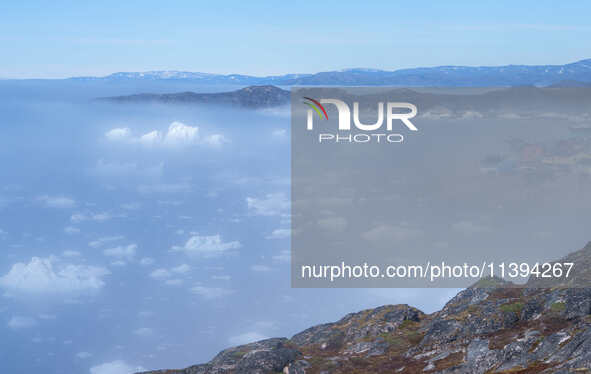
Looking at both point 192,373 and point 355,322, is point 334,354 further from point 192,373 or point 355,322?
point 192,373

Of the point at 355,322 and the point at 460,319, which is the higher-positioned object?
the point at 460,319

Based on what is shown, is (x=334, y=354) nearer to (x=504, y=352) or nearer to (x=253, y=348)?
(x=253, y=348)

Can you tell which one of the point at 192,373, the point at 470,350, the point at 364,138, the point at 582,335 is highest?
the point at 364,138

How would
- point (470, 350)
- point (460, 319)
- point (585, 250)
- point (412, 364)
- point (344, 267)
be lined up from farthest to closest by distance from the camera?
point (585, 250)
point (344, 267)
point (460, 319)
point (412, 364)
point (470, 350)

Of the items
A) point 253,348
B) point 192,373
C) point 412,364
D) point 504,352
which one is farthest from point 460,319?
point 192,373

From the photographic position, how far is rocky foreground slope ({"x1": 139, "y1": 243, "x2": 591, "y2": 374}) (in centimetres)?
4906

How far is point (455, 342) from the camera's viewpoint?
59.8 metres

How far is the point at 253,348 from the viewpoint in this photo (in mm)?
72562

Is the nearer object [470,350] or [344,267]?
[470,350]

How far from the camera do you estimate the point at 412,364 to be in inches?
2329

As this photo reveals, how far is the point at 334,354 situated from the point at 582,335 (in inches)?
1307

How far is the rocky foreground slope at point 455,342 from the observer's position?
4906 cm

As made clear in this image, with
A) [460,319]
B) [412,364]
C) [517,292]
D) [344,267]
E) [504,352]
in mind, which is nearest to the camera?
[504,352]

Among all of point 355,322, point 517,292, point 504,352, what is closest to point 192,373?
point 355,322
